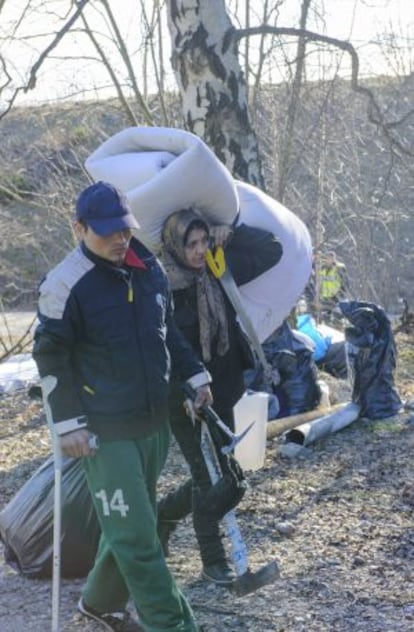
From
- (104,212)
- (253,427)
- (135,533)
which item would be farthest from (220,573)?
(104,212)

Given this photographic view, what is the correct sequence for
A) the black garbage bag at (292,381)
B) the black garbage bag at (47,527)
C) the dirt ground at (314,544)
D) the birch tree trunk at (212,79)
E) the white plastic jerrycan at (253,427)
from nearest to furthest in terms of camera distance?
the dirt ground at (314,544) < the black garbage bag at (47,527) < the white plastic jerrycan at (253,427) < the birch tree trunk at (212,79) < the black garbage bag at (292,381)

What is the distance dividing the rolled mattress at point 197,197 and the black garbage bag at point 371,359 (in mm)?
1961

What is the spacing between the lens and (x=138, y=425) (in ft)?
12.2

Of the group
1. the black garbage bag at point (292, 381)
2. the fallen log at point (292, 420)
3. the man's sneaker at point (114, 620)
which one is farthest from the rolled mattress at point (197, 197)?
the black garbage bag at point (292, 381)

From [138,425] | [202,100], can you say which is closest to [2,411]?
[202,100]

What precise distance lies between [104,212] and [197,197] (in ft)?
3.04

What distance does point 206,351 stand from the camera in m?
4.41

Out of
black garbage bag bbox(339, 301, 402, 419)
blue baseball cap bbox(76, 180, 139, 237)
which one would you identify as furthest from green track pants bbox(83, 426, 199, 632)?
black garbage bag bbox(339, 301, 402, 419)

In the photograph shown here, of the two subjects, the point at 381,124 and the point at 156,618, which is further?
the point at 381,124

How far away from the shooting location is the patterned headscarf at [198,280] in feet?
14.2

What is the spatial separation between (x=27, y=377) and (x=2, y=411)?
1245 mm

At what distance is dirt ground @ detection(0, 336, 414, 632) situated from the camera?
4.22 meters

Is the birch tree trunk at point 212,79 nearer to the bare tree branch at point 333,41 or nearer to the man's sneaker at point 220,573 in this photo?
the bare tree branch at point 333,41

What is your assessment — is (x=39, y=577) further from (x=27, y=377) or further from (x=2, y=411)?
(x=27, y=377)
